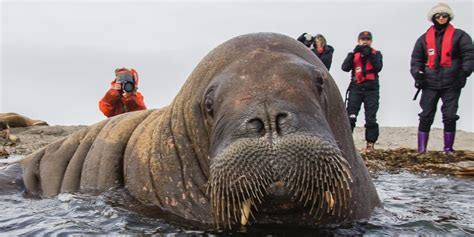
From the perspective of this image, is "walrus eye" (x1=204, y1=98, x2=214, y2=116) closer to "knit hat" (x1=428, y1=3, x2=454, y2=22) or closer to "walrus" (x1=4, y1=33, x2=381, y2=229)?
"walrus" (x1=4, y1=33, x2=381, y2=229)

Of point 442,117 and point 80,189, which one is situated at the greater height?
point 442,117

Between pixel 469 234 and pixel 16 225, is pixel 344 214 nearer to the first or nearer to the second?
pixel 469 234

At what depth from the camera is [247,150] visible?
3.96 m

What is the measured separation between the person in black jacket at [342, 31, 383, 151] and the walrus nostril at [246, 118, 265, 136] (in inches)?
353

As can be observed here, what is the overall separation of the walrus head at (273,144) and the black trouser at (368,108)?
787 cm

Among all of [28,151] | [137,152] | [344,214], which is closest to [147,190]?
[137,152]

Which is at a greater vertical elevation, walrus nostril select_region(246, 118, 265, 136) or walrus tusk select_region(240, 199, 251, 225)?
walrus nostril select_region(246, 118, 265, 136)

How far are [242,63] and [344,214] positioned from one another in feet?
4.53

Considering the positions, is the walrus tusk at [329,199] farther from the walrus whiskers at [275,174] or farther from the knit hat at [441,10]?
the knit hat at [441,10]

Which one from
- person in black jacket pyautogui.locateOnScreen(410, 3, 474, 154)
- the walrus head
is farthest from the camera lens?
the walrus head

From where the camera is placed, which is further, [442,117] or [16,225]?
[442,117]

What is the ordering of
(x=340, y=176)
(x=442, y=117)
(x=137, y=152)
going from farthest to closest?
(x=442, y=117) < (x=137, y=152) < (x=340, y=176)

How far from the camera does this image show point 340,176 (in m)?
4.28

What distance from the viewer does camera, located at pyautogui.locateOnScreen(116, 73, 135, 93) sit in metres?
10.9
